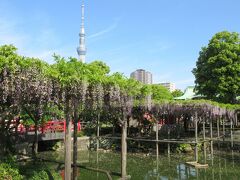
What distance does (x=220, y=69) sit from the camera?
28500 mm

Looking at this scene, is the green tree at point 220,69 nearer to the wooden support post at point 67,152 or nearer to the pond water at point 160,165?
the pond water at point 160,165

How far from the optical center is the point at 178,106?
20391mm

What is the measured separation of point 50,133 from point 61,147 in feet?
8.57

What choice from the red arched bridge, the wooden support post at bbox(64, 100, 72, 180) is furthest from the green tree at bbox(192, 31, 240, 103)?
the wooden support post at bbox(64, 100, 72, 180)

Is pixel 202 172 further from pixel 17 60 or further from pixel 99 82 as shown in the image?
pixel 17 60

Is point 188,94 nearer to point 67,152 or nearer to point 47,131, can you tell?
point 47,131

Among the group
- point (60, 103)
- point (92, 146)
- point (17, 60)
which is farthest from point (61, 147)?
point (17, 60)

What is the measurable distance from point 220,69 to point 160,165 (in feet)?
48.2

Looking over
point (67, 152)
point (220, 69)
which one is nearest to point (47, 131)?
point (67, 152)

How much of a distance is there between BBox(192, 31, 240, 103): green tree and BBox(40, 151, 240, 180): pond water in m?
8.15

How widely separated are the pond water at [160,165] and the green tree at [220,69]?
8150 mm

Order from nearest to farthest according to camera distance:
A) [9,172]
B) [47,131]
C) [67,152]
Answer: [67,152] < [9,172] < [47,131]

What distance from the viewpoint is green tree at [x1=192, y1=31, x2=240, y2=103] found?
1112 inches

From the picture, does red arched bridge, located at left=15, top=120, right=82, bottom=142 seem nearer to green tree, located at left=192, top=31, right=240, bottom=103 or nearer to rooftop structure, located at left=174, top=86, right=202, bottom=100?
green tree, located at left=192, top=31, right=240, bottom=103
